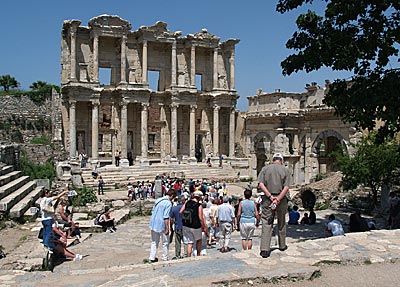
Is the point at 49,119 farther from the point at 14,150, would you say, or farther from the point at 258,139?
the point at 258,139

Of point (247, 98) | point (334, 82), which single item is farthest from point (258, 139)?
point (334, 82)

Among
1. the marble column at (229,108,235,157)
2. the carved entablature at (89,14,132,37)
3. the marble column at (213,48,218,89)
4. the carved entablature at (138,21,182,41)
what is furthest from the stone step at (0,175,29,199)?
the marble column at (213,48,218,89)

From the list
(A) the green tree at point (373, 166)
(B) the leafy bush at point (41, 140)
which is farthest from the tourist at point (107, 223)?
(B) the leafy bush at point (41, 140)

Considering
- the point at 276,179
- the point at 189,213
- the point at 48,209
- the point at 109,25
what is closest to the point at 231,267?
the point at 276,179

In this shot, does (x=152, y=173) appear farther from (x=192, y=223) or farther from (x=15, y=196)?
(x=192, y=223)

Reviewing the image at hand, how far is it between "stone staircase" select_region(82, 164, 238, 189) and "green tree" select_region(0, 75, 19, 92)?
74.1 ft

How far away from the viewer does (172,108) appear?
1362 inches

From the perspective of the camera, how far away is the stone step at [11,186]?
16305 mm

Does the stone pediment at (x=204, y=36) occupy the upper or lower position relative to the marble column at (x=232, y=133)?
upper

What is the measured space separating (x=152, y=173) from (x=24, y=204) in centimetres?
1495

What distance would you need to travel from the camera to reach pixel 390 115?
10.4 meters

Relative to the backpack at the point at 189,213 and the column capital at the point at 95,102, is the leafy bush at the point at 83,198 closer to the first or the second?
the column capital at the point at 95,102

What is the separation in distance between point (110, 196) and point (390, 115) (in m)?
16.5

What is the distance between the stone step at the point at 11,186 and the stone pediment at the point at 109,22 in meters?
15.0
